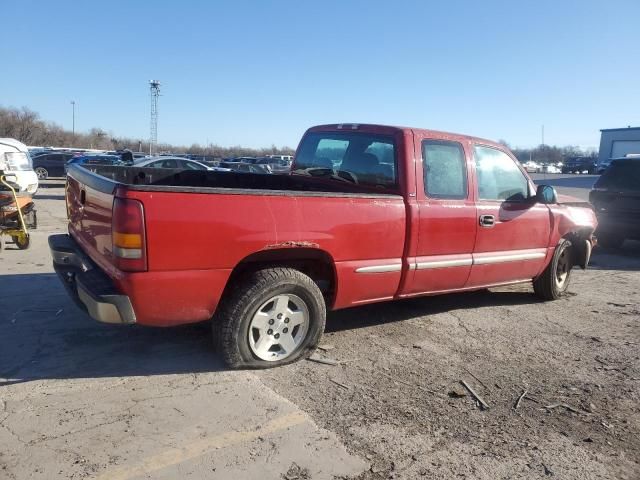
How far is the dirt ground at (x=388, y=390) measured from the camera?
9.66ft

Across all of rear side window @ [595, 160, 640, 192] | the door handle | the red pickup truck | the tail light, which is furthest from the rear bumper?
rear side window @ [595, 160, 640, 192]

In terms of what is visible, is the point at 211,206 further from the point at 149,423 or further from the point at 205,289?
the point at 149,423

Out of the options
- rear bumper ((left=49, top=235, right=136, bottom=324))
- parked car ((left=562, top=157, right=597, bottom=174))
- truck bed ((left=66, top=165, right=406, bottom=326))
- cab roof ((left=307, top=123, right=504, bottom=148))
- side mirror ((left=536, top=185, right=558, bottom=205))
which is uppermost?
parked car ((left=562, top=157, right=597, bottom=174))

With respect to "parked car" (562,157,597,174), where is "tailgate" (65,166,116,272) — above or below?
below

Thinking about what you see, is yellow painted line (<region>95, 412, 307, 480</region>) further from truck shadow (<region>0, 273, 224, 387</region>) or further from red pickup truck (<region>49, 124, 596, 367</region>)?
truck shadow (<region>0, 273, 224, 387</region>)

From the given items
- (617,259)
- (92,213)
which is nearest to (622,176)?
(617,259)

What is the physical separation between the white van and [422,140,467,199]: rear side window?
34.3 feet

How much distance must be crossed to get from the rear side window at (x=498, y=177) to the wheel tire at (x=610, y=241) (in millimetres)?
5703

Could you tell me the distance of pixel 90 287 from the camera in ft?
11.8

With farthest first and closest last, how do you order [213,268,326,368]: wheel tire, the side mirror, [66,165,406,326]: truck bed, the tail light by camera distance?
the side mirror
[213,268,326,368]: wheel tire
[66,165,406,326]: truck bed
the tail light

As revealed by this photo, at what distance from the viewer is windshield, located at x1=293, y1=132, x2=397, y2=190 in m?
4.84

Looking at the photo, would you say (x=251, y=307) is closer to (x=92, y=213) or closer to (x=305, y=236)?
(x=305, y=236)

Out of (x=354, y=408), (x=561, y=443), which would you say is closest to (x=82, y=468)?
(x=354, y=408)

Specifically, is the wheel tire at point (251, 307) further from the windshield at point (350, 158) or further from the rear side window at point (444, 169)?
the rear side window at point (444, 169)
